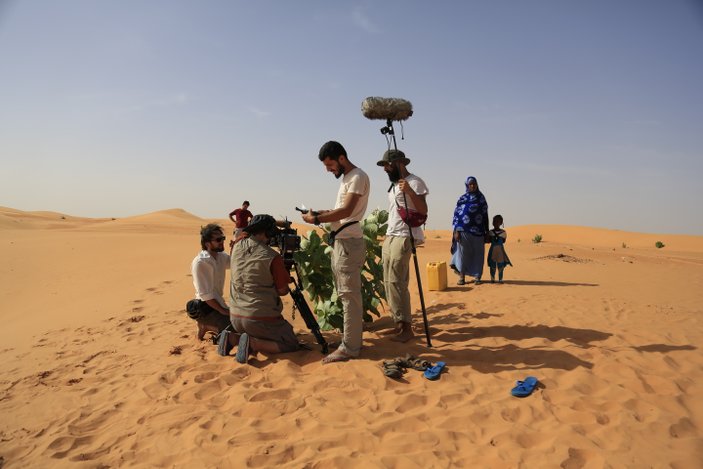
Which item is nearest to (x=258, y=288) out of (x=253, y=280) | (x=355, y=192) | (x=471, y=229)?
(x=253, y=280)

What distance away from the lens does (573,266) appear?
40.0 ft

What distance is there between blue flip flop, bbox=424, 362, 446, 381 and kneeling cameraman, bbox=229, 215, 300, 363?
146cm

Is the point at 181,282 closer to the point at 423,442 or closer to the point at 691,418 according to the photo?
the point at 423,442

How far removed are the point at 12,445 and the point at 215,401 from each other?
1397 mm

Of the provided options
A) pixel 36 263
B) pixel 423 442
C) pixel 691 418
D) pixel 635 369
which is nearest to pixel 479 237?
pixel 635 369

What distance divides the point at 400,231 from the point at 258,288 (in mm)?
1640

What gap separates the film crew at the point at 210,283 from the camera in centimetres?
497

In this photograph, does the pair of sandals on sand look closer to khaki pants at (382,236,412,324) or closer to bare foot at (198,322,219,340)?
khaki pants at (382,236,412,324)

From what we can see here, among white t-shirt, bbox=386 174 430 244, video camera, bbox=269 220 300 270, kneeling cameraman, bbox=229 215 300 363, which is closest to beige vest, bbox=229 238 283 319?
kneeling cameraman, bbox=229 215 300 363

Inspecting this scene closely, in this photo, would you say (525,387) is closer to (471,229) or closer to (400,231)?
(400,231)

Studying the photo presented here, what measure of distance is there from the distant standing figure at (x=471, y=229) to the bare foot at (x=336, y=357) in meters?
4.83

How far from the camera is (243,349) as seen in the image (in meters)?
4.31

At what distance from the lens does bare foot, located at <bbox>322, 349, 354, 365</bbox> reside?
4.26m

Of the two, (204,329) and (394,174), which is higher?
(394,174)
